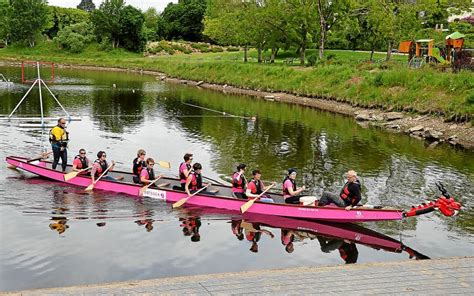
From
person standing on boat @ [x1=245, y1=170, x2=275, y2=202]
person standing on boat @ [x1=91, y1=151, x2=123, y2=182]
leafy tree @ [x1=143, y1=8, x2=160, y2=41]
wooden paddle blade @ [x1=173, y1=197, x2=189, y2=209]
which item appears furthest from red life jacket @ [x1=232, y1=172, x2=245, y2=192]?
leafy tree @ [x1=143, y1=8, x2=160, y2=41]

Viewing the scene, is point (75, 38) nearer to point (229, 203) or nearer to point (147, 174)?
point (147, 174)

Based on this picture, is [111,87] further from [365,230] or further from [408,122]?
[365,230]

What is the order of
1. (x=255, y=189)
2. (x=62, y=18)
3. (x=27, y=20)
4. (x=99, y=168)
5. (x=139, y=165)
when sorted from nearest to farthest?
(x=255, y=189) → (x=99, y=168) → (x=139, y=165) → (x=27, y=20) → (x=62, y=18)

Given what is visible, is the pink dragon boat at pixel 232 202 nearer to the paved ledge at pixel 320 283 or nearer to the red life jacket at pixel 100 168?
the red life jacket at pixel 100 168

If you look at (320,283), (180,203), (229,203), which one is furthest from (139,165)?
(320,283)

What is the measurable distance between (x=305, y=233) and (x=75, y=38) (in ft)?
334

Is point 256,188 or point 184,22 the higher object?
point 184,22

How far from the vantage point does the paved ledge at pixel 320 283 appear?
39.8 feet

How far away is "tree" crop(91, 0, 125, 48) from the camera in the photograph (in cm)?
11012

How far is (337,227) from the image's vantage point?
19.4 meters

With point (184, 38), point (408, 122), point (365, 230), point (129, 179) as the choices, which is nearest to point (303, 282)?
point (365, 230)

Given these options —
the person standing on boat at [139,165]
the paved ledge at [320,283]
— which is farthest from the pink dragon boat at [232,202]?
the paved ledge at [320,283]

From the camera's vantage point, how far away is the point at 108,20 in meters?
110

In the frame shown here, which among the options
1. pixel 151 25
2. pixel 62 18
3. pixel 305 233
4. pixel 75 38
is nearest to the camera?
pixel 305 233
